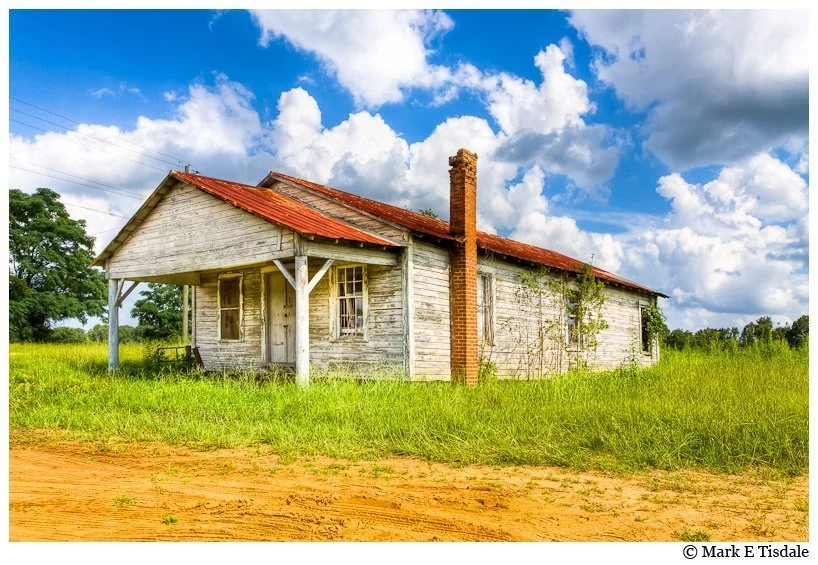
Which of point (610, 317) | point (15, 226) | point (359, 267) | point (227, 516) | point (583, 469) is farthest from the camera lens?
point (15, 226)

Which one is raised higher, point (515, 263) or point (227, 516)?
point (515, 263)

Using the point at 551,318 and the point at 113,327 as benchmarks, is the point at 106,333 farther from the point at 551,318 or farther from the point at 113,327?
the point at 551,318

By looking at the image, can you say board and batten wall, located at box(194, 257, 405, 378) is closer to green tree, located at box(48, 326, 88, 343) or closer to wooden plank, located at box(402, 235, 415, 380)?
wooden plank, located at box(402, 235, 415, 380)

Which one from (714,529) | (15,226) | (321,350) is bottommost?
(714,529)

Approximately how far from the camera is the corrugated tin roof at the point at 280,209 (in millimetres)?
12762

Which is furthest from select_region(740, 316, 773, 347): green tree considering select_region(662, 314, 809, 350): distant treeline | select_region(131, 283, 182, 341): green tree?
select_region(131, 283, 182, 341): green tree

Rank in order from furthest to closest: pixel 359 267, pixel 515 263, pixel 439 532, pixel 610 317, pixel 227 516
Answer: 1. pixel 610 317
2. pixel 515 263
3. pixel 359 267
4. pixel 227 516
5. pixel 439 532

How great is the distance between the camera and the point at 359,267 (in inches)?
571

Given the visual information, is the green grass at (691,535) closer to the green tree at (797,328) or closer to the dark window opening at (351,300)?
the dark window opening at (351,300)

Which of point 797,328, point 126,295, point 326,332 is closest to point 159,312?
point 126,295

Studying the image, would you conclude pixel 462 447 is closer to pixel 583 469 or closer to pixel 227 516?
pixel 583 469

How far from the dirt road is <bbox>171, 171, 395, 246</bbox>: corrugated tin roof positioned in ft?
19.7

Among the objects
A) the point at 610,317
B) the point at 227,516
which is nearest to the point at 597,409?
the point at 227,516

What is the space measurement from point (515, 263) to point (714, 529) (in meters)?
12.0
